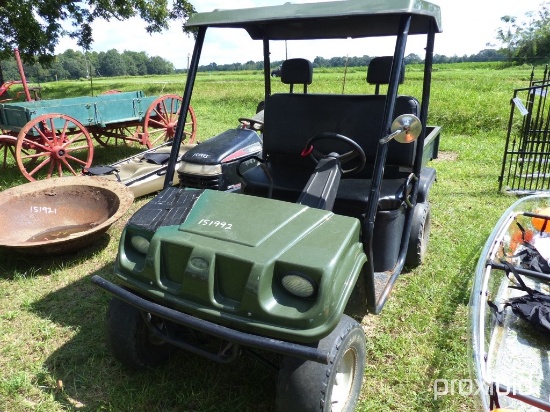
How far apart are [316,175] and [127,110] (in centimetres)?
561

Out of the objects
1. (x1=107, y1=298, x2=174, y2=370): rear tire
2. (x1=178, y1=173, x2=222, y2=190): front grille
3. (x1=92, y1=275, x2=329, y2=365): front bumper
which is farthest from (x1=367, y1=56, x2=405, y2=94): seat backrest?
(x1=107, y1=298, x2=174, y2=370): rear tire

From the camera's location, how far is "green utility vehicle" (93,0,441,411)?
182cm

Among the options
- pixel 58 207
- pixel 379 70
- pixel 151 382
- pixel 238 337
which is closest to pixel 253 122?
pixel 58 207

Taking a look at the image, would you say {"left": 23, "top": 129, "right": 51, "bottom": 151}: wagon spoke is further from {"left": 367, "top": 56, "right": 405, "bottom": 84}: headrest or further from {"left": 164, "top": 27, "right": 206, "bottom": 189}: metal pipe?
{"left": 367, "top": 56, "right": 405, "bottom": 84}: headrest

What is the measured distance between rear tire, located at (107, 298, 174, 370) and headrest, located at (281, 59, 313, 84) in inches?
82.0

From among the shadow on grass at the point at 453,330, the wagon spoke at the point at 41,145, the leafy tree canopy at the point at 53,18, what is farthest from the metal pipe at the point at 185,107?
the leafy tree canopy at the point at 53,18

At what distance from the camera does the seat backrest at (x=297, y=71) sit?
11.1 ft

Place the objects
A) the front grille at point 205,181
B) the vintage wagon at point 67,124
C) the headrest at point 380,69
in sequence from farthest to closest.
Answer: the vintage wagon at point 67,124, the front grille at point 205,181, the headrest at point 380,69

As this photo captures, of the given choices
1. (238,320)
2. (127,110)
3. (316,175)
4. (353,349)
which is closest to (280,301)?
(238,320)

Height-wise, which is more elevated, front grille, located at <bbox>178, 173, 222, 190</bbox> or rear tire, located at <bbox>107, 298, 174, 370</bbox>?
front grille, located at <bbox>178, 173, 222, 190</bbox>

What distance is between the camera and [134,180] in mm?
5266

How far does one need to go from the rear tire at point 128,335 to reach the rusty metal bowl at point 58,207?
63.3 inches

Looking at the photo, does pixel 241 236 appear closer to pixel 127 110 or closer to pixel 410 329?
pixel 410 329
